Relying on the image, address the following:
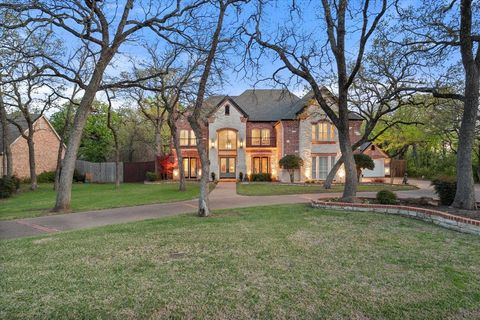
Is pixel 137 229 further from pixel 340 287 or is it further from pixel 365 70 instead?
pixel 365 70

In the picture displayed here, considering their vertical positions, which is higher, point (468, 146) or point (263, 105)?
point (263, 105)

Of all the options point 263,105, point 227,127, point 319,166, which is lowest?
point 319,166

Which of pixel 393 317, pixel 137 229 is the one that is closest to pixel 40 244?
pixel 137 229

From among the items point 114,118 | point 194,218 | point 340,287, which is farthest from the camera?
point 114,118

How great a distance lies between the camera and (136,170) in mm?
29812

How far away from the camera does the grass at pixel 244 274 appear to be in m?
3.29

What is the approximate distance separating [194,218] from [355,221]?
15.8 feet

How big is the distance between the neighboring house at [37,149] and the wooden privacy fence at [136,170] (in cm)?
784

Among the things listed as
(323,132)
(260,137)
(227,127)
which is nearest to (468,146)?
(323,132)

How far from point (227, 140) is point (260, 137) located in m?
3.23

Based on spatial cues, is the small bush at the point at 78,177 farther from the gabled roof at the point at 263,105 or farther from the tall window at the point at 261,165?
the tall window at the point at 261,165

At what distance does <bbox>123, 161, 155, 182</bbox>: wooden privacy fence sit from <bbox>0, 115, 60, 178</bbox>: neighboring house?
784cm

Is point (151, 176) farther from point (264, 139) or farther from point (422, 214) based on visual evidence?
point (422, 214)

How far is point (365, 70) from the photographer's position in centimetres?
1645
